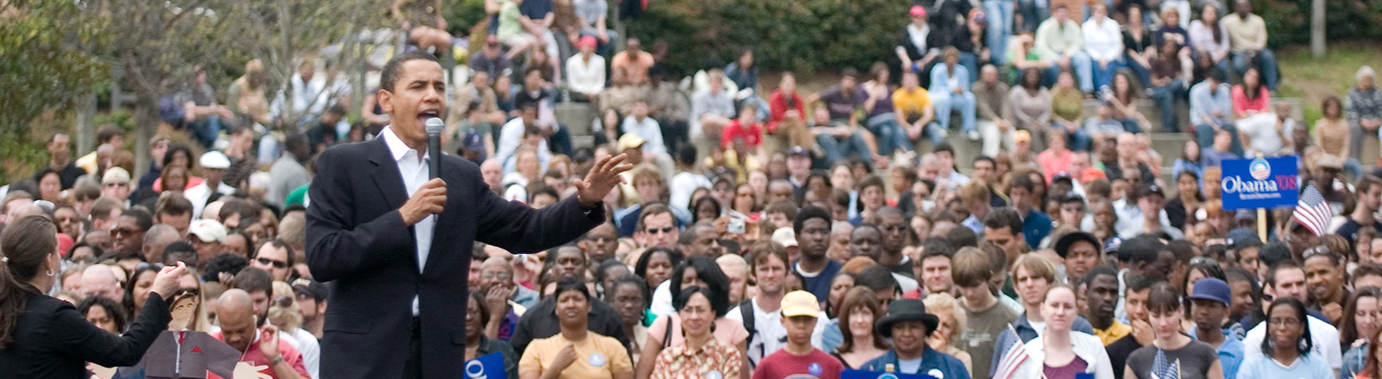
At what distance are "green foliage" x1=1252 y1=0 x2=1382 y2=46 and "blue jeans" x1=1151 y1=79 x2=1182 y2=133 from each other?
7.05 metres

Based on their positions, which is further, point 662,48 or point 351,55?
point 662,48

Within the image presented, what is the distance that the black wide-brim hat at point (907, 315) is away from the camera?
832 centimetres

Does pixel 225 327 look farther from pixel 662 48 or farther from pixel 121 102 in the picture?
pixel 121 102

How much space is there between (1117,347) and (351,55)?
34.6ft

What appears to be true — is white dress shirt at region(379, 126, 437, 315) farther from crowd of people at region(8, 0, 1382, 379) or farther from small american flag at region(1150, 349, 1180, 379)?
small american flag at region(1150, 349, 1180, 379)

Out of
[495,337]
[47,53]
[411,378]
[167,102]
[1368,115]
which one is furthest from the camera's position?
[1368,115]

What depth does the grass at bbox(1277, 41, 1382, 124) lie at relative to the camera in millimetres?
25906

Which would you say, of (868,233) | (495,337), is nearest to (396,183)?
(495,337)

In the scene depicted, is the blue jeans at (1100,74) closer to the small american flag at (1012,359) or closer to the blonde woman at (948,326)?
the blonde woman at (948,326)

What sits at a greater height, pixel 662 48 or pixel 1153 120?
pixel 662 48

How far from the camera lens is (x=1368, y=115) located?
20188mm

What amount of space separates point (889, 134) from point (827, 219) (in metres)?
8.66

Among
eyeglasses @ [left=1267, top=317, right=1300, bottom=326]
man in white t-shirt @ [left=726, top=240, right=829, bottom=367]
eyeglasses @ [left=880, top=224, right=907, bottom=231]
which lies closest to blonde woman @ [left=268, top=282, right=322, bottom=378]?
man in white t-shirt @ [left=726, top=240, right=829, bottom=367]

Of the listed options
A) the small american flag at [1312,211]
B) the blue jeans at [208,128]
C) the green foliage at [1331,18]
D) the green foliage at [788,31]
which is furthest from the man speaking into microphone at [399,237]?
the green foliage at [1331,18]
